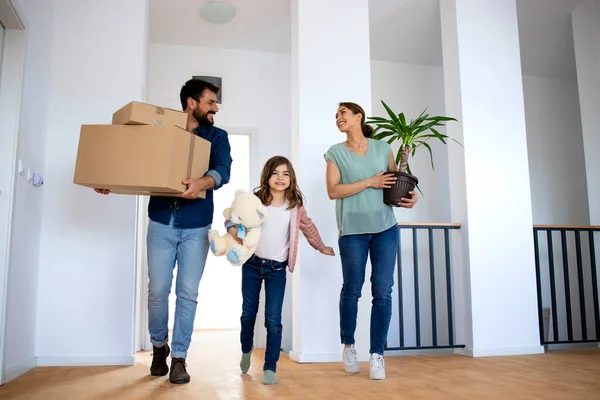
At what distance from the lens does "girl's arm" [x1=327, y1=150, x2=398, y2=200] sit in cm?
234

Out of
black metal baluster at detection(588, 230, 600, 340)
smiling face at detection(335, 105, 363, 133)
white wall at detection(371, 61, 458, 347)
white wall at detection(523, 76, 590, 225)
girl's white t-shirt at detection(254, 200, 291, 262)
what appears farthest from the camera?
white wall at detection(523, 76, 590, 225)

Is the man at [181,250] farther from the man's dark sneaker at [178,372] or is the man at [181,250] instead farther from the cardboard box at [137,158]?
the cardboard box at [137,158]

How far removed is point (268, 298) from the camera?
224 cm

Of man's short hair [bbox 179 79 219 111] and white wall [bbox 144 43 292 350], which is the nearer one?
man's short hair [bbox 179 79 219 111]

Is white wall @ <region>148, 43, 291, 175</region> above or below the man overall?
above

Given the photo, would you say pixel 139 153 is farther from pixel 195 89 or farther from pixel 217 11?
pixel 217 11

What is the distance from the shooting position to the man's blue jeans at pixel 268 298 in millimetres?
2201

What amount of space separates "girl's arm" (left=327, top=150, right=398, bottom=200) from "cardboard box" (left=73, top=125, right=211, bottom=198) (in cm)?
66

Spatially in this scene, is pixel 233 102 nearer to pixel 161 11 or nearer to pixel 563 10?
pixel 161 11

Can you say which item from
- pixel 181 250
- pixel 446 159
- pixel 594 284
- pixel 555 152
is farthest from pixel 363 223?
pixel 555 152

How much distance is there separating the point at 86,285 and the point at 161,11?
2.17 metres

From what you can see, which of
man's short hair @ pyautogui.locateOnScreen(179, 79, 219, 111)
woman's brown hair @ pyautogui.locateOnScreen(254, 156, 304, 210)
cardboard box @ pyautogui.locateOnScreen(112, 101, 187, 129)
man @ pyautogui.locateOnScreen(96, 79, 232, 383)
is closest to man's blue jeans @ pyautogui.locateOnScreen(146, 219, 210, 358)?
man @ pyautogui.locateOnScreen(96, 79, 232, 383)

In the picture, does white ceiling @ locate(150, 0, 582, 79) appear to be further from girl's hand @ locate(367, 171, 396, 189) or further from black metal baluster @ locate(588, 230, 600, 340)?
girl's hand @ locate(367, 171, 396, 189)

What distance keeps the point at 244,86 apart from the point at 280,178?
2533 mm
